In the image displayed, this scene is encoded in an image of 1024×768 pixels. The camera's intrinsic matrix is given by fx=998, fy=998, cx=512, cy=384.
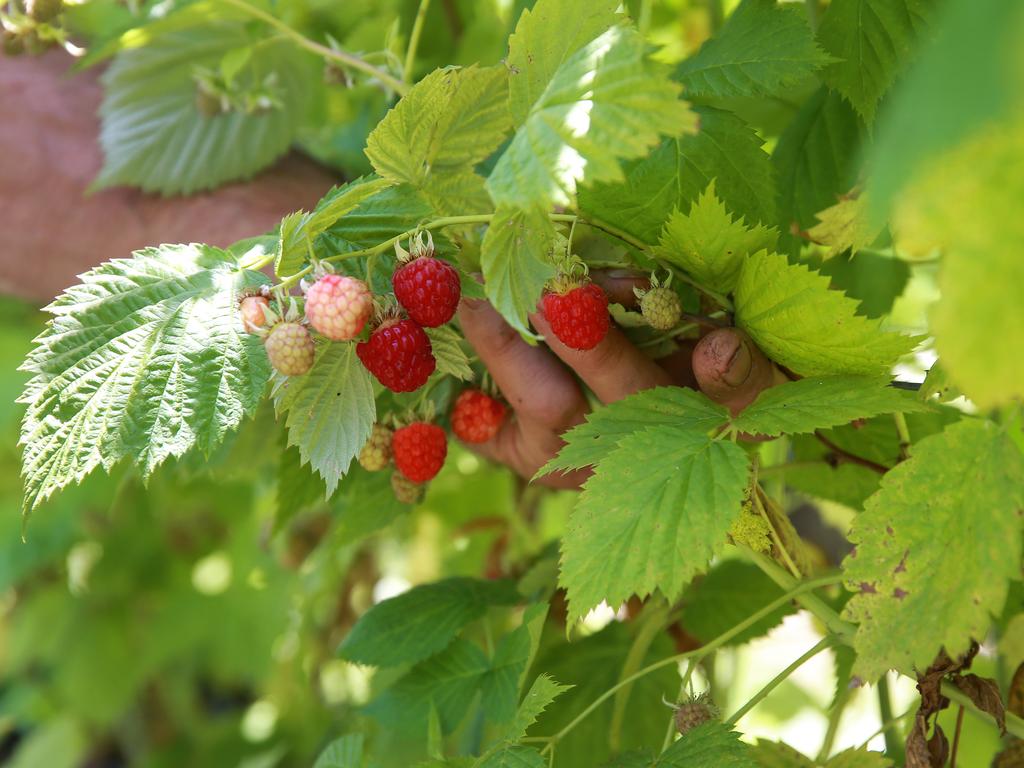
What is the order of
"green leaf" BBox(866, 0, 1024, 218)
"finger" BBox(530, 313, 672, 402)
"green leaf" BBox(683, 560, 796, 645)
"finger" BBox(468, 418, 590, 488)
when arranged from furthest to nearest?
"green leaf" BBox(683, 560, 796, 645), "finger" BBox(468, 418, 590, 488), "finger" BBox(530, 313, 672, 402), "green leaf" BBox(866, 0, 1024, 218)

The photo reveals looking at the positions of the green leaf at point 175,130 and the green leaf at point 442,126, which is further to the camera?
the green leaf at point 175,130

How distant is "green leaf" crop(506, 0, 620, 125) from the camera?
21.2 inches

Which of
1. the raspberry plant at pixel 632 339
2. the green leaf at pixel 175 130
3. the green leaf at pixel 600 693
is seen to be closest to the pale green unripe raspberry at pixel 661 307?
the raspberry plant at pixel 632 339

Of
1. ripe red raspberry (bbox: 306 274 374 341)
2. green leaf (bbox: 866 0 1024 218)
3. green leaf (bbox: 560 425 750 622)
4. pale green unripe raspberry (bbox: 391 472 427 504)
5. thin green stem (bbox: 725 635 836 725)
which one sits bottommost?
pale green unripe raspberry (bbox: 391 472 427 504)

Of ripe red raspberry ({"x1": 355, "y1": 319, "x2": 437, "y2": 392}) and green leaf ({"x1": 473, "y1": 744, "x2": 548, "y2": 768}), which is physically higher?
ripe red raspberry ({"x1": 355, "y1": 319, "x2": 437, "y2": 392})

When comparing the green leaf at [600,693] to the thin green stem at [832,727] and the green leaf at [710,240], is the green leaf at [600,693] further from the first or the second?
the green leaf at [710,240]

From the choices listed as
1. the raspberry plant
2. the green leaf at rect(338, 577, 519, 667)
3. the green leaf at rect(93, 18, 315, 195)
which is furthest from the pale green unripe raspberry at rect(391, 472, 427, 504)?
the green leaf at rect(93, 18, 315, 195)

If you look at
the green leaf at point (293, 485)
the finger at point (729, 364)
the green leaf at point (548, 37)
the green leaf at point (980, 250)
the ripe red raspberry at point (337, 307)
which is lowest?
the green leaf at point (293, 485)

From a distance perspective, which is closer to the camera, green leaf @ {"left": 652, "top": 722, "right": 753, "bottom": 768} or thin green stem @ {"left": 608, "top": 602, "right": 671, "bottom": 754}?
green leaf @ {"left": 652, "top": 722, "right": 753, "bottom": 768}

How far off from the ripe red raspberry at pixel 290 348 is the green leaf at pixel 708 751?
320 millimetres

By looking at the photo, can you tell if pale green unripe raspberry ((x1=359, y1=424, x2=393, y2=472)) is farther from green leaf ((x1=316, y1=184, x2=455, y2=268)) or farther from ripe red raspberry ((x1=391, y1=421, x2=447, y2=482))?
green leaf ((x1=316, y1=184, x2=455, y2=268))

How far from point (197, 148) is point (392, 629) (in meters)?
0.59

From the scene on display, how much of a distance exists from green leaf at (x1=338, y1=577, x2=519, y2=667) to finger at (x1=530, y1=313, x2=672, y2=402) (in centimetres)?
26

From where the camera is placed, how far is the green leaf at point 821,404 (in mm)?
532
